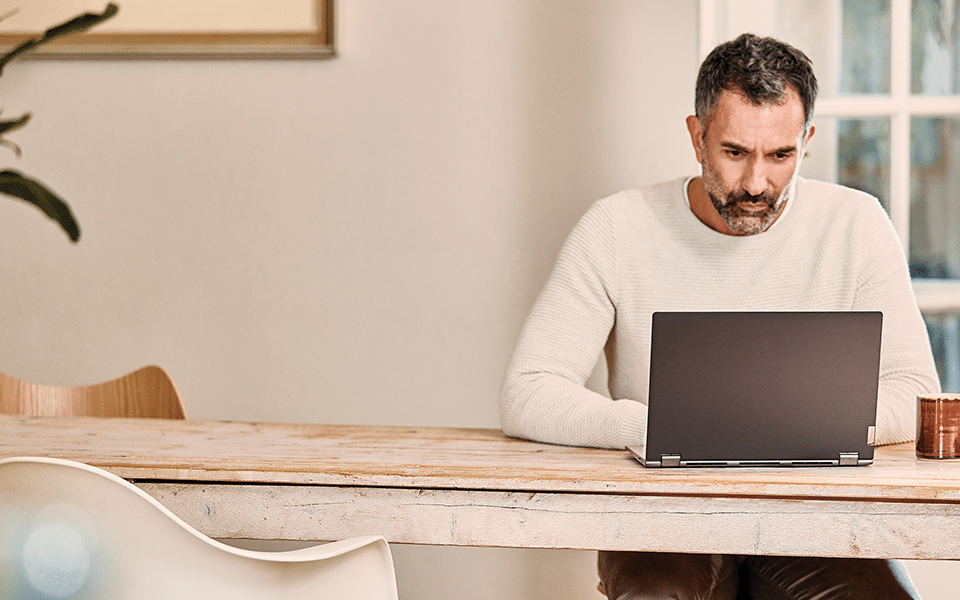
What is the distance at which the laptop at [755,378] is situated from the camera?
1150 mm

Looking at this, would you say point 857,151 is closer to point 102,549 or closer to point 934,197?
point 934,197

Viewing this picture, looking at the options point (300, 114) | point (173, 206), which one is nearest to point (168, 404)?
point (173, 206)

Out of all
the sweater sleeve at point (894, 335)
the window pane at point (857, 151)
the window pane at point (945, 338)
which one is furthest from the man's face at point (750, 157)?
the window pane at point (945, 338)

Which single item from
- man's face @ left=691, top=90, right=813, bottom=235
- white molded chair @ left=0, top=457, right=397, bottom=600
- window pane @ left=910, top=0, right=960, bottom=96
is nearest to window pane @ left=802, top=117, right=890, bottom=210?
window pane @ left=910, top=0, right=960, bottom=96

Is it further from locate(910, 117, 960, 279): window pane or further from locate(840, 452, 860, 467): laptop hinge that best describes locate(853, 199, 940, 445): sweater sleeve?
locate(910, 117, 960, 279): window pane

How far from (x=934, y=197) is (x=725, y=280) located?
0.72 metres

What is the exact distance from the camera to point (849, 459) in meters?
1.21

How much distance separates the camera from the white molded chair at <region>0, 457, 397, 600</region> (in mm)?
859

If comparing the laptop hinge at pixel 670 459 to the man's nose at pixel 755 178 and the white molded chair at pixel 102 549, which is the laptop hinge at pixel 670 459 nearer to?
the white molded chair at pixel 102 549

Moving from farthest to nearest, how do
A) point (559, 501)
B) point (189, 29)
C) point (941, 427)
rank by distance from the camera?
point (189, 29) < point (941, 427) < point (559, 501)

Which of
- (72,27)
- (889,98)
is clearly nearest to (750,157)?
(889,98)

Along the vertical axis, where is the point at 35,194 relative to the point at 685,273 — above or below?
above

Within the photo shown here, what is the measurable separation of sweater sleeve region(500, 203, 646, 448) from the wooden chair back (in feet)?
2.79

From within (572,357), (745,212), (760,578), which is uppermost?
(745,212)
